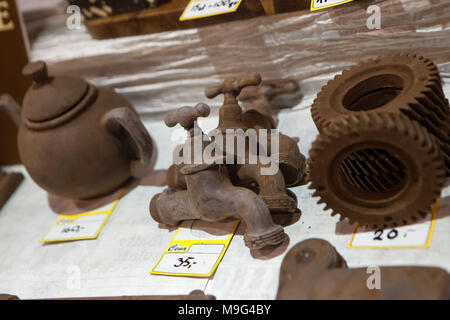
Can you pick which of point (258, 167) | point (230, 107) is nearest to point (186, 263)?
point (258, 167)

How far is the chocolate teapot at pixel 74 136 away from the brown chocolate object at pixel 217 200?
25 centimetres

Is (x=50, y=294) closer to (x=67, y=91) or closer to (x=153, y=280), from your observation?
(x=153, y=280)

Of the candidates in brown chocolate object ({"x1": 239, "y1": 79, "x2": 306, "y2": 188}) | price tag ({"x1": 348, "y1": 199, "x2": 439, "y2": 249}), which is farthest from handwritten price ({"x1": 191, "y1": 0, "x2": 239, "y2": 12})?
price tag ({"x1": 348, "y1": 199, "x2": 439, "y2": 249})

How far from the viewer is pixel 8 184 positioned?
1.61 metres

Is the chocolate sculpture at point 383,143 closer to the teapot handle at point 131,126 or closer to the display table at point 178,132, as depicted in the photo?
the display table at point 178,132

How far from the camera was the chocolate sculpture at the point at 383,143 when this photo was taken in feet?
2.71

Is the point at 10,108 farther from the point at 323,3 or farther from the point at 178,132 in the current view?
the point at 323,3

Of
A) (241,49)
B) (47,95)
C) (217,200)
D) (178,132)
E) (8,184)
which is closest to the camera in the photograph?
(217,200)

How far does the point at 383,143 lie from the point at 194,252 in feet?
1.52

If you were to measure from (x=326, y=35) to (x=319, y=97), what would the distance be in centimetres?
32

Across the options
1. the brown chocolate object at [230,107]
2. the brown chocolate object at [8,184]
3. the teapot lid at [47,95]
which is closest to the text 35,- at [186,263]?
the brown chocolate object at [230,107]

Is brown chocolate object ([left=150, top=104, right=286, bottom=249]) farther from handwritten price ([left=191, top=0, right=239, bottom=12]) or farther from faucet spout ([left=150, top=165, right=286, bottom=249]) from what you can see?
handwritten price ([left=191, top=0, right=239, bottom=12])

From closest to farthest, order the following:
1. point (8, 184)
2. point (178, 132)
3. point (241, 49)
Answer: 1. point (241, 49)
2. point (178, 132)
3. point (8, 184)

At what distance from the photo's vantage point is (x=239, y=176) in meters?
1.10
